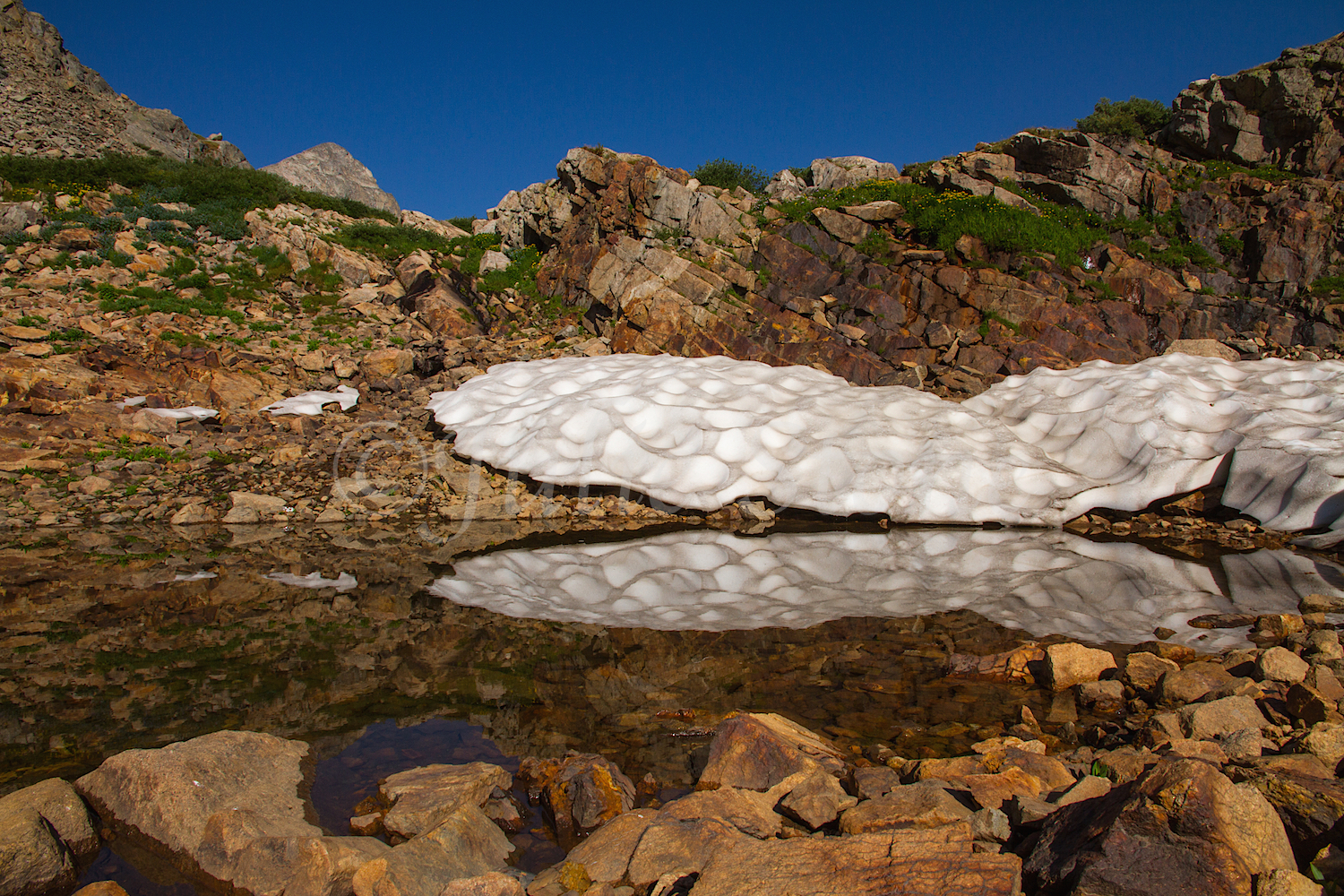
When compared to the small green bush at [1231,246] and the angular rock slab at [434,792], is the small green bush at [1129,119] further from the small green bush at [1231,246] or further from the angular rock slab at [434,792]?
the angular rock slab at [434,792]

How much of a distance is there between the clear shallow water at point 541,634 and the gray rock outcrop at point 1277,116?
847 inches

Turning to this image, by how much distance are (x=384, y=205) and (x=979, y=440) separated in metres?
68.2

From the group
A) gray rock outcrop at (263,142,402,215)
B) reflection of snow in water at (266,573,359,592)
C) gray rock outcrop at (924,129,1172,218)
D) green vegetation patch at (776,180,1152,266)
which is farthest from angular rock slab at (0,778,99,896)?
gray rock outcrop at (263,142,402,215)

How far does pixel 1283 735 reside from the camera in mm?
3820

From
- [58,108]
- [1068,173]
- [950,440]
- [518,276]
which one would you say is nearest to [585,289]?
[518,276]

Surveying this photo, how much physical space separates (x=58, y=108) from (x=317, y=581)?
1657 inches

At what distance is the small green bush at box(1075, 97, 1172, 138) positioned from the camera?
965 inches

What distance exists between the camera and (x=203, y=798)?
3658mm

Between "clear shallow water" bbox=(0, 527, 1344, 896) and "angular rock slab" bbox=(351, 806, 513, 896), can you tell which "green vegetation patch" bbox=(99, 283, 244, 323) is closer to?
"clear shallow water" bbox=(0, 527, 1344, 896)

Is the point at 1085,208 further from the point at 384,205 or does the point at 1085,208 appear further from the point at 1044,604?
the point at 384,205

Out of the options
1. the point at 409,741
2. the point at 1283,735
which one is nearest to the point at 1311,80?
the point at 1283,735

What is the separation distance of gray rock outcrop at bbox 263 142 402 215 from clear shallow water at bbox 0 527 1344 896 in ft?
213

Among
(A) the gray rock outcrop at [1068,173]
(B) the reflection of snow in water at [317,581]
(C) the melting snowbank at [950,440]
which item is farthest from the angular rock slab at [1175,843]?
(A) the gray rock outcrop at [1068,173]

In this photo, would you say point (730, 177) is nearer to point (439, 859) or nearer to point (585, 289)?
point (585, 289)
